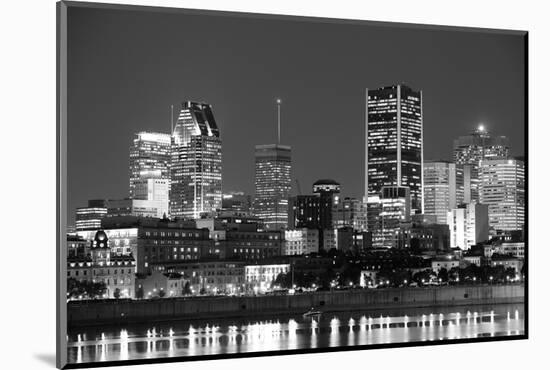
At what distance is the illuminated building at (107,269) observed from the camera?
54.9 ft

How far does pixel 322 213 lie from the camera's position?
19.0 metres

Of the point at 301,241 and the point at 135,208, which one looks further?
the point at 301,241

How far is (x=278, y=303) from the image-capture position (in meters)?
20.0

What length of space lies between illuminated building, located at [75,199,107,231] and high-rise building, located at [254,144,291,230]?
1.88m

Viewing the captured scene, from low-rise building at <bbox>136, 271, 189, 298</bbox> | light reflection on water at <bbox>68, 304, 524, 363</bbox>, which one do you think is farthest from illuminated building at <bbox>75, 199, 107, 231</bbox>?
low-rise building at <bbox>136, 271, 189, 298</bbox>

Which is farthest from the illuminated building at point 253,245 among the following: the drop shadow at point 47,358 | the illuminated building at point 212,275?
the drop shadow at point 47,358

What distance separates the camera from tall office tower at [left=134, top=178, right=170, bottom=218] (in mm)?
15230

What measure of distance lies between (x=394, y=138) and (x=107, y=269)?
15.3 ft

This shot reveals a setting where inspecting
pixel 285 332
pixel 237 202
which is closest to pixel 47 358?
pixel 285 332

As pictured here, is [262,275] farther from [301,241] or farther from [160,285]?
[160,285]

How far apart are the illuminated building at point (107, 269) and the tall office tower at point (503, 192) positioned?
15.8 feet

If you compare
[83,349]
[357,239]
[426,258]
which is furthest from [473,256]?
[83,349]

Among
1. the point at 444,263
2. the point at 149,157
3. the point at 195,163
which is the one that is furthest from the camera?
the point at 444,263

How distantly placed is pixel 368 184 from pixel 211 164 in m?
2.39
